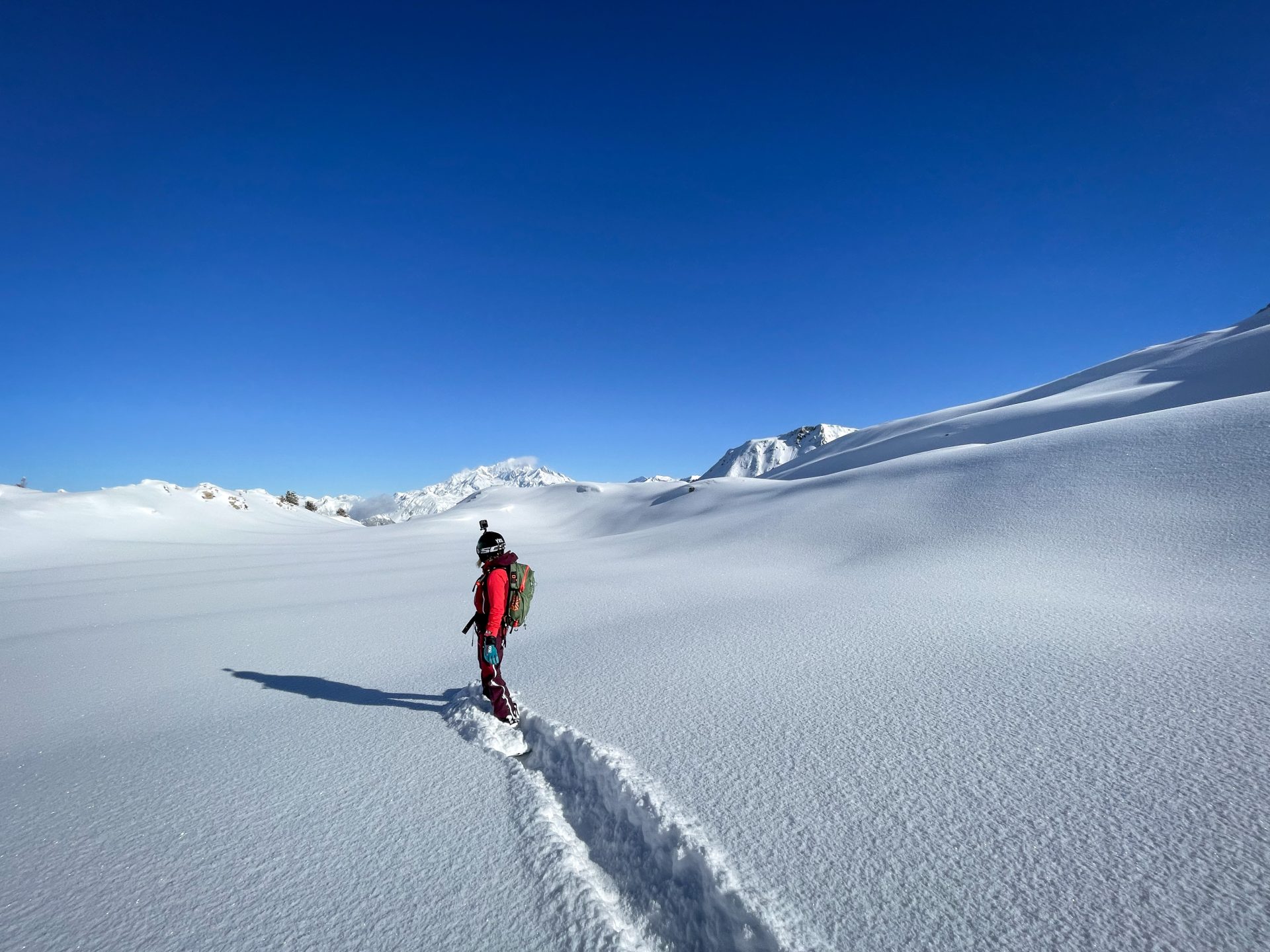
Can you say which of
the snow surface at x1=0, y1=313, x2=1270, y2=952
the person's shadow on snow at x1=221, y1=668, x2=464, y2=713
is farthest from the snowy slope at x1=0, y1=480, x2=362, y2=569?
the person's shadow on snow at x1=221, y1=668, x2=464, y2=713

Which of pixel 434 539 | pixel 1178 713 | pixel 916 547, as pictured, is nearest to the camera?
pixel 1178 713

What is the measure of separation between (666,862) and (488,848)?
113cm

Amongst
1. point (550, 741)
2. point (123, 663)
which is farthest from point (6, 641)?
point (550, 741)

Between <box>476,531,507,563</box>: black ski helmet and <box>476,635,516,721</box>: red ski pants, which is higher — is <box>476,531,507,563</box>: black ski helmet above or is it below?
above

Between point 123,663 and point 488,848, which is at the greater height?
point 123,663

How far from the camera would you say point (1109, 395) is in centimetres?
2862

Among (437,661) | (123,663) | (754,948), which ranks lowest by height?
(754,948)

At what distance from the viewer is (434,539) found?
28.3 meters

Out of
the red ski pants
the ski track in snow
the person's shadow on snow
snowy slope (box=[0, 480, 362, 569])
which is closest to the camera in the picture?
the ski track in snow

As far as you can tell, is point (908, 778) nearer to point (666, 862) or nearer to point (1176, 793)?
point (1176, 793)

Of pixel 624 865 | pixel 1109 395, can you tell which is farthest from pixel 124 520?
pixel 1109 395

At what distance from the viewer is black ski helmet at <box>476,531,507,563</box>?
17.0 feet

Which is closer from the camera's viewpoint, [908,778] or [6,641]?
[908,778]

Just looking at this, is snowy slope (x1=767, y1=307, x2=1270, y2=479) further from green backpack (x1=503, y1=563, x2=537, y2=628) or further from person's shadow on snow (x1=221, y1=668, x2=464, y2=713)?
person's shadow on snow (x1=221, y1=668, x2=464, y2=713)
